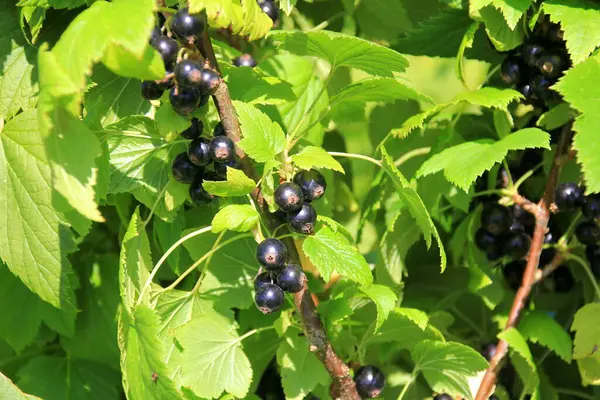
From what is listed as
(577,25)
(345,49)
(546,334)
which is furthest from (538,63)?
(546,334)

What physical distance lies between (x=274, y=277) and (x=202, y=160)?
0.59ft

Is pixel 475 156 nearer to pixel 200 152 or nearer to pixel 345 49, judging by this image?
pixel 345 49

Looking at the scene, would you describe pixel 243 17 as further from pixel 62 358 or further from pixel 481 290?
pixel 62 358

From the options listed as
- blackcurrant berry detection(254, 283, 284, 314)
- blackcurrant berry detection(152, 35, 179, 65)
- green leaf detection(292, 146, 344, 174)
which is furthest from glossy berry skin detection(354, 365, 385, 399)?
blackcurrant berry detection(152, 35, 179, 65)

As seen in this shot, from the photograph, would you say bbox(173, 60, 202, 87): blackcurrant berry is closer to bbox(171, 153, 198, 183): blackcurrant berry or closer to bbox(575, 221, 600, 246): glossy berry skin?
bbox(171, 153, 198, 183): blackcurrant berry

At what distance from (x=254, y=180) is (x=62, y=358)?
2.19 feet

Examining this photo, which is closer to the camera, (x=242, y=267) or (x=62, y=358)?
(x=242, y=267)

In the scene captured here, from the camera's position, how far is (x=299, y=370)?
120 centimetres

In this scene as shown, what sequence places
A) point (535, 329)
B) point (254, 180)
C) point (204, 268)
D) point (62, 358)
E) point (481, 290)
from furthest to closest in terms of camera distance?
point (62, 358), point (481, 290), point (535, 329), point (204, 268), point (254, 180)

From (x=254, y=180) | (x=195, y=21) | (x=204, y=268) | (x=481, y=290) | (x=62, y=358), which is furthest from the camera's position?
(x=62, y=358)

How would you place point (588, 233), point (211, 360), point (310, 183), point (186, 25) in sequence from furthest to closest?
point (588, 233) < point (211, 360) < point (310, 183) < point (186, 25)

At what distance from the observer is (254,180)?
3.48ft

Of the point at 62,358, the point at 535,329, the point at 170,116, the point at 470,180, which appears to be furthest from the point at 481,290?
the point at 62,358

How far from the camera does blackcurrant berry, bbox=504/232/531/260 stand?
1302 millimetres
